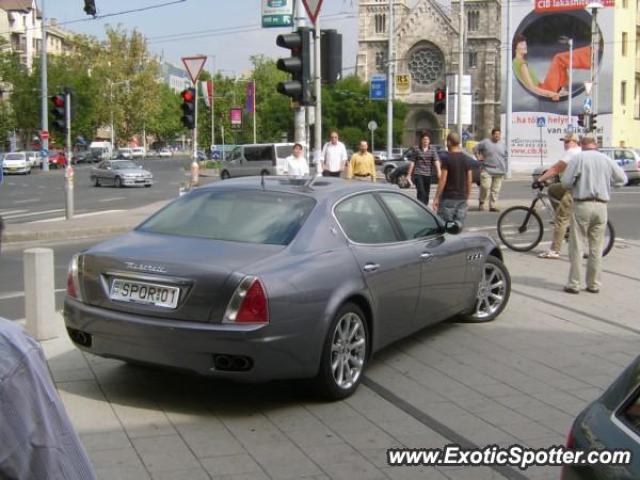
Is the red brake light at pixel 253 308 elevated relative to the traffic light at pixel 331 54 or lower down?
lower down

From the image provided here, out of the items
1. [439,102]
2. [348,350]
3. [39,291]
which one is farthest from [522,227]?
[439,102]

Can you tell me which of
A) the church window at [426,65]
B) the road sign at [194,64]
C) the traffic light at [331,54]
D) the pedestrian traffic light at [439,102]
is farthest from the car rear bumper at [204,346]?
the church window at [426,65]

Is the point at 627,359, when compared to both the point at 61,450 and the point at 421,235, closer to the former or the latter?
the point at 421,235

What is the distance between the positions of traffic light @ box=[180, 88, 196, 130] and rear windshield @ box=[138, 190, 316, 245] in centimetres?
1515

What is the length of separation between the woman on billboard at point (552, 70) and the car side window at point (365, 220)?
5341cm

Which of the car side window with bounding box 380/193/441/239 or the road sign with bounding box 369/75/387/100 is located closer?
the car side window with bounding box 380/193/441/239

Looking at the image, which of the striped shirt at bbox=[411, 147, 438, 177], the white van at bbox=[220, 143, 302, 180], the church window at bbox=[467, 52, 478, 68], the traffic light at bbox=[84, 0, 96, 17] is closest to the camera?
Answer: the striped shirt at bbox=[411, 147, 438, 177]

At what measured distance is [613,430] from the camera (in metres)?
2.29

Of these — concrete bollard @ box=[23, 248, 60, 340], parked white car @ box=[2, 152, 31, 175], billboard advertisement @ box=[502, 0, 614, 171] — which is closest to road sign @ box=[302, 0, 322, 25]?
concrete bollard @ box=[23, 248, 60, 340]

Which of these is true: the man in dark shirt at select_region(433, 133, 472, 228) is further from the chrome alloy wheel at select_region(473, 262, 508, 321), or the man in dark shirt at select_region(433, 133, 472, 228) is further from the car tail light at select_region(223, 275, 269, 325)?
the car tail light at select_region(223, 275, 269, 325)

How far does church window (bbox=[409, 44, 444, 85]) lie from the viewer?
10100cm

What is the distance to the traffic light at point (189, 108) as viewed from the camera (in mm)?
20797

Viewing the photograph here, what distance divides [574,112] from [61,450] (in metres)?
58.5

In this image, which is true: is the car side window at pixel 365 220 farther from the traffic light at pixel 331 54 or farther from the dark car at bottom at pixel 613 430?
the traffic light at pixel 331 54
